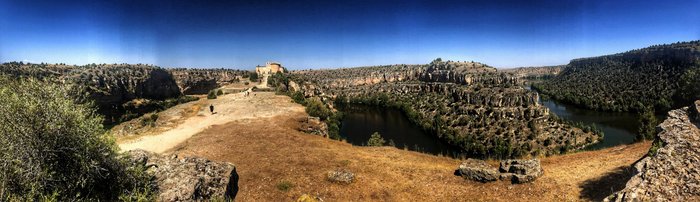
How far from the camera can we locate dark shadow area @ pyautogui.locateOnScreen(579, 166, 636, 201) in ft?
52.3

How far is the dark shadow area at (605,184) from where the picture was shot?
1595 cm

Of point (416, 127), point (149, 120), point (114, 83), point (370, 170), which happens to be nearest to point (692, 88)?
point (370, 170)

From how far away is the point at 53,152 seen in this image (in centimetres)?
1152

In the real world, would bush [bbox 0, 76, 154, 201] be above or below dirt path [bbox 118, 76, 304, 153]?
above

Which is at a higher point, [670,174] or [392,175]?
[670,174]

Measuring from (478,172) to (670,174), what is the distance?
962 centimetres

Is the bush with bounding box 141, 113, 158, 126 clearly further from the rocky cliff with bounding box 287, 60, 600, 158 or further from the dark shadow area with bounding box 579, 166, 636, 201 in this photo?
the rocky cliff with bounding box 287, 60, 600, 158

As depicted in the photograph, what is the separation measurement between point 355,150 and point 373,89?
6460 inches

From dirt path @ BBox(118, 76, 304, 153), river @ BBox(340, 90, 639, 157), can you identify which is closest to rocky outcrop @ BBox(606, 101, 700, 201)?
dirt path @ BBox(118, 76, 304, 153)

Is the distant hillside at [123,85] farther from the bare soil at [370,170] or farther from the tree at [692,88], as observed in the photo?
the tree at [692,88]

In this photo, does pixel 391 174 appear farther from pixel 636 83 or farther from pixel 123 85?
pixel 636 83

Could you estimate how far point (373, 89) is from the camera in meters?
195

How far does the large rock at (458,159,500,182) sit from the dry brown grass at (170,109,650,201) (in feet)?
1.62

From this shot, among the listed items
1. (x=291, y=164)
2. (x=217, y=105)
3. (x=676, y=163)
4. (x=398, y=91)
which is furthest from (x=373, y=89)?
(x=676, y=163)
